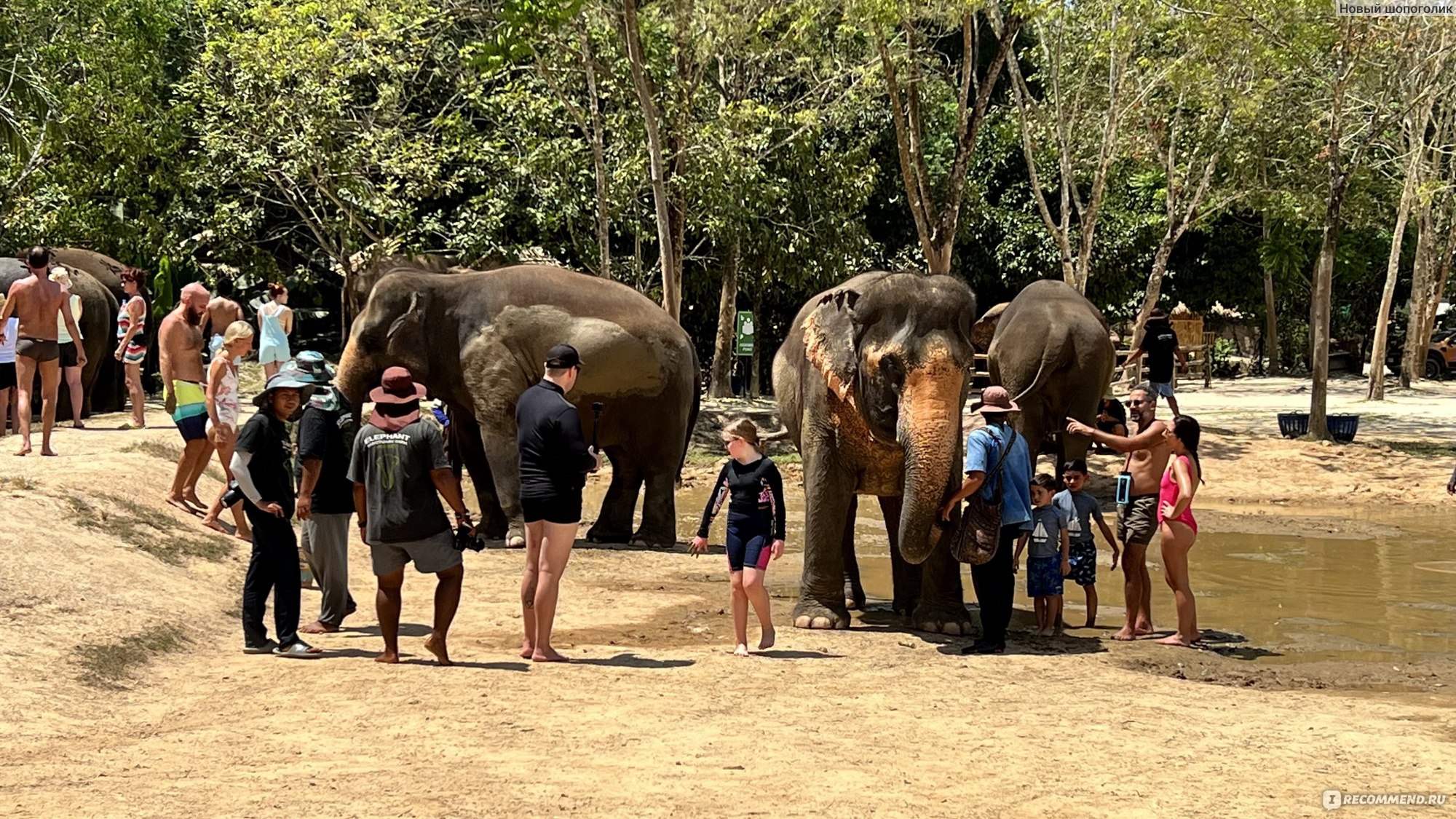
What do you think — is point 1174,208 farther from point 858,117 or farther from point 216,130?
point 216,130

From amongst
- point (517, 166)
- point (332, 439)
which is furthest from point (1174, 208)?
point (332, 439)

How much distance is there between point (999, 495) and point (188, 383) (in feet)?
24.7

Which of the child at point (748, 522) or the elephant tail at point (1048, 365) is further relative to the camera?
the elephant tail at point (1048, 365)

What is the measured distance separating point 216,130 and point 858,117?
1245 cm

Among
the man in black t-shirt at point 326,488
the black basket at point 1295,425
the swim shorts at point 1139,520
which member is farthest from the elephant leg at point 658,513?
the black basket at point 1295,425

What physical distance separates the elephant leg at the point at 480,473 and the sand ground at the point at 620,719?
11.3ft

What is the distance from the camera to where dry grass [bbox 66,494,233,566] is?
12406 mm

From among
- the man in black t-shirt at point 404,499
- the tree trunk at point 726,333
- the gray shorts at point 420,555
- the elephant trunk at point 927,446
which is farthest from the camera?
the tree trunk at point 726,333

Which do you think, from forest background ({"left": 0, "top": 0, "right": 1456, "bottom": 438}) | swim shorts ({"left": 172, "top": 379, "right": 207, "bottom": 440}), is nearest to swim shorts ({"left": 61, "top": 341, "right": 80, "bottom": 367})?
swim shorts ({"left": 172, "top": 379, "right": 207, "bottom": 440})

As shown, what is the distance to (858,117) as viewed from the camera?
33094mm

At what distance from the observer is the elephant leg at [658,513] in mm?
15969

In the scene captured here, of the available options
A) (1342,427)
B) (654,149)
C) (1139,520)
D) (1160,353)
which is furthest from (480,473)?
(1342,427)

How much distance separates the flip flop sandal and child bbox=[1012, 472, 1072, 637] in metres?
4.76

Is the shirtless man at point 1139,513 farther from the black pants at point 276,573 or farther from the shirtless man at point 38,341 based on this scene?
the shirtless man at point 38,341
